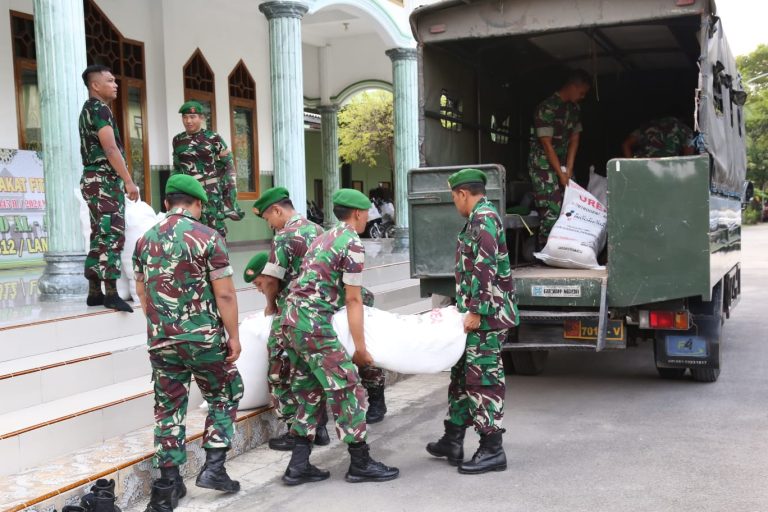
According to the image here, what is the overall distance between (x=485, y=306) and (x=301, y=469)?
1.36 metres

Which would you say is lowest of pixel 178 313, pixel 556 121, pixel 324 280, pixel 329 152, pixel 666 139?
pixel 178 313

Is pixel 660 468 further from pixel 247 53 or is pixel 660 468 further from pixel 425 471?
pixel 247 53

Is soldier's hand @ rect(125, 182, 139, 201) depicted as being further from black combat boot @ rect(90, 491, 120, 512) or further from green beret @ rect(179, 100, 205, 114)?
black combat boot @ rect(90, 491, 120, 512)

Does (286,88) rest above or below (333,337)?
above

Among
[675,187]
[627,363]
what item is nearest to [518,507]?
[675,187]

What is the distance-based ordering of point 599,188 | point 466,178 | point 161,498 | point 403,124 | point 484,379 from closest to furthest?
point 161,498 < point 484,379 < point 466,178 < point 599,188 < point 403,124

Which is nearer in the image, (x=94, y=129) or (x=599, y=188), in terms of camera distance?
(x=94, y=129)

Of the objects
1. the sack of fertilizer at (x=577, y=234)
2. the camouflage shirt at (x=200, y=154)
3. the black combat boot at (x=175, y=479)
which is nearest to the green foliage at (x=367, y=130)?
the camouflage shirt at (x=200, y=154)

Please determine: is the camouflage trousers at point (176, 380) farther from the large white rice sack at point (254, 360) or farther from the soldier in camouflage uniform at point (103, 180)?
the soldier in camouflage uniform at point (103, 180)

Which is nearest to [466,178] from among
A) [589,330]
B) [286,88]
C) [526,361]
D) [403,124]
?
[589,330]

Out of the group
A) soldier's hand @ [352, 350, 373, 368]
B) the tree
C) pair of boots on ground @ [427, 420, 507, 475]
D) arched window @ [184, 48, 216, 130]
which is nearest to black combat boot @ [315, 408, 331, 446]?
soldier's hand @ [352, 350, 373, 368]

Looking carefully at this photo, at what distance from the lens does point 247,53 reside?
14.1 metres

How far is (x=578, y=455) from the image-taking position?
15.3 ft

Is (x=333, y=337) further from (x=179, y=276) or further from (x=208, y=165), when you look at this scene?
(x=208, y=165)
